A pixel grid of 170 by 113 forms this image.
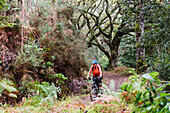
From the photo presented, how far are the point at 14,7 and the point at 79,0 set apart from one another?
34.0 ft

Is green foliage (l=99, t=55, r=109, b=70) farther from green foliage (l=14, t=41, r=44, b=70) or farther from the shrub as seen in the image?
the shrub

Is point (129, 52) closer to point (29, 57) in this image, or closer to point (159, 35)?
point (159, 35)

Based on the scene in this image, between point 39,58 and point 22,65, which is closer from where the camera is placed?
point 22,65

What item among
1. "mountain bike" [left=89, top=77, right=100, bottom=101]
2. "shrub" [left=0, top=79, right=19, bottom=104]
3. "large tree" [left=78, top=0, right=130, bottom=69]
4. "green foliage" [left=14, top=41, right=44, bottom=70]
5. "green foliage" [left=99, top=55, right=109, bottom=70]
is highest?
"large tree" [left=78, top=0, right=130, bottom=69]

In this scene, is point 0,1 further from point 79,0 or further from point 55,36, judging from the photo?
point 79,0

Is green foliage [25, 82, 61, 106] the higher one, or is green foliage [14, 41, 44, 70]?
green foliage [14, 41, 44, 70]

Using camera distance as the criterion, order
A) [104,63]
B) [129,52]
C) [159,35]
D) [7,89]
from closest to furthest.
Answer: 1. [7,89]
2. [159,35]
3. [129,52]
4. [104,63]

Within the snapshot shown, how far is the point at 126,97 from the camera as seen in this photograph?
4867mm

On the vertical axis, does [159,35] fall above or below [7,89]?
above

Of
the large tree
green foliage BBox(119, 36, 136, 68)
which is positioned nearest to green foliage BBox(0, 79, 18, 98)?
the large tree

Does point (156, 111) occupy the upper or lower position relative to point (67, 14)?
lower

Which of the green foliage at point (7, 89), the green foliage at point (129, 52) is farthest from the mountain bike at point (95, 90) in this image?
the green foliage at point (129, 52)

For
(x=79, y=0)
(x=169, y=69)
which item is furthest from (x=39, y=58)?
(x=79, y=0)

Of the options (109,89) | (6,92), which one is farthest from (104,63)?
(6,92)
